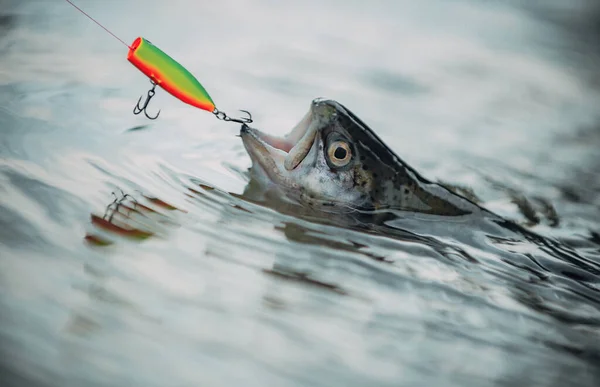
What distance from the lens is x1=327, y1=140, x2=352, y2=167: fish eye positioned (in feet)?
13.4

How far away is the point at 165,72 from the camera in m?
3.91

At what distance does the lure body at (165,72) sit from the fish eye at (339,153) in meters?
0.70

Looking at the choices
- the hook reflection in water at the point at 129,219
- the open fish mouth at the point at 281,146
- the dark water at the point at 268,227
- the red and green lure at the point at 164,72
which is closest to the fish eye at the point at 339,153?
the open fish mouth at the point at 281,146

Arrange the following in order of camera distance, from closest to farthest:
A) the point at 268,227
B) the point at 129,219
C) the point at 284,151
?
the point at 129,219 < the point at 268,227 < the point at 284,151

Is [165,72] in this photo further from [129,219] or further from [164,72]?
[129,219]

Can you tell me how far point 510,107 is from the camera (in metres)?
7.14

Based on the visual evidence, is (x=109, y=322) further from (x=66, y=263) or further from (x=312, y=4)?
(x=312, y=4)

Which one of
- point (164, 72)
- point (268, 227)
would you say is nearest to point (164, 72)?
point (164, 72)

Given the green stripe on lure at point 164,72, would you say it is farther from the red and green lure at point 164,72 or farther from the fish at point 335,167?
the fish at point 335,167

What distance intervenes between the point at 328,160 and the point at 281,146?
1.00 feet

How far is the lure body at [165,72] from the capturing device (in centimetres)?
381

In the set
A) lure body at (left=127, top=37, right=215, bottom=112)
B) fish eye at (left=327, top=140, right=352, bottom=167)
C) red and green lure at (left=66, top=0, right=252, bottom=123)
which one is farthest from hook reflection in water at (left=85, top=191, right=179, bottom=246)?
fish eye at (left=327, top=140, right=352, bottom=167)

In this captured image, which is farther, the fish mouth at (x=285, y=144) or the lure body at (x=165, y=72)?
the fish mouth at (x=285, y=144)

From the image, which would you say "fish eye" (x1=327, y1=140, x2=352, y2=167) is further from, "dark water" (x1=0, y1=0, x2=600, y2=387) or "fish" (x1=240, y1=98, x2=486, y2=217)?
"dark water" (x1=0, y1=0, x2=600, y2=387)
